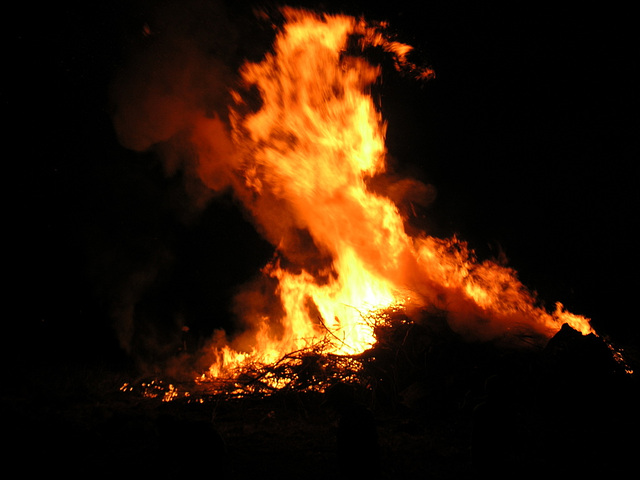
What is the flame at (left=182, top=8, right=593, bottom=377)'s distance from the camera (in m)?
6.18

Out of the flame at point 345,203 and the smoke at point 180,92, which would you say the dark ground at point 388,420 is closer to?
the flame at point 345,203

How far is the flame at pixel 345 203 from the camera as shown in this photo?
618cm

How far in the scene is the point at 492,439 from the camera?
2.76 metres

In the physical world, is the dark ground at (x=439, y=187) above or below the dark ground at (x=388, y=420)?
above

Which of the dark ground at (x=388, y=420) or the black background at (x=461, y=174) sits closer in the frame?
the dark ground at (x=388, y=420)

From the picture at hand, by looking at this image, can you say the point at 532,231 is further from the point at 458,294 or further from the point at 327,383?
the point at 327,383

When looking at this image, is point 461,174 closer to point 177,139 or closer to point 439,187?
point 439,187

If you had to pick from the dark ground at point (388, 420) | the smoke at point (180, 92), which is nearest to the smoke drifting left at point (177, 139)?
the smoke at point (180, 92)

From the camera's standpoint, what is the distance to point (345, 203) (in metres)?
7.01

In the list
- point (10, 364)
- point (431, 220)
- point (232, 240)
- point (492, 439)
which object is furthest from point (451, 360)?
point (10, 364)

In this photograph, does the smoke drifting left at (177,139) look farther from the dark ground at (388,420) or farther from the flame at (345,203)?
the dark ground at (388,420)

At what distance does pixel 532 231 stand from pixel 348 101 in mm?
4943

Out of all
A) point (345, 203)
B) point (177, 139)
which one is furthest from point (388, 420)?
point (177, 139)

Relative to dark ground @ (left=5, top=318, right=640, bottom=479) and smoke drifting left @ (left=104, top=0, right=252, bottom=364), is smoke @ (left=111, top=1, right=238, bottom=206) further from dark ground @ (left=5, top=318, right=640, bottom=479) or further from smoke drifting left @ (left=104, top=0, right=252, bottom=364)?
dark ground @ (left=5, top=318, right=640, bottom=479)
